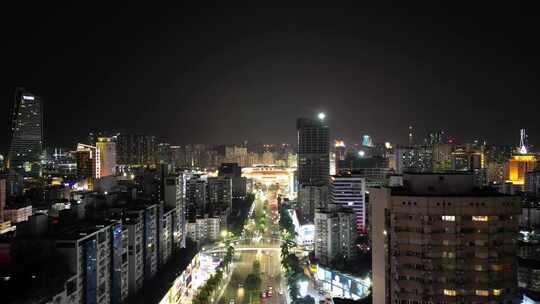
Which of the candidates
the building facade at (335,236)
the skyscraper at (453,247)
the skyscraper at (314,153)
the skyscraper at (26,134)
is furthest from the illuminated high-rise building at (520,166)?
the skyscraper at (26,134)

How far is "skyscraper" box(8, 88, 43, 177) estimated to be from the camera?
79.8 ft

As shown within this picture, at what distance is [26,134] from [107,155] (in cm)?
488

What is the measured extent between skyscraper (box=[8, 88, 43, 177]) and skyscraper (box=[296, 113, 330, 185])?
14.6 meters

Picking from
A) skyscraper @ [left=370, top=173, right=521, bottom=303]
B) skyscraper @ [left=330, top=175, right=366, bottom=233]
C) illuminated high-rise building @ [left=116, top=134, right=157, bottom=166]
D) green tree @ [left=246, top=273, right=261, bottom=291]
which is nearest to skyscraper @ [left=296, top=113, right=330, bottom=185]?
skyscraper @ [left=330, top=175, right=366, bottom=233]

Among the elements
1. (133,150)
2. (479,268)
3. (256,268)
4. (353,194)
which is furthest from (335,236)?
(133,150)

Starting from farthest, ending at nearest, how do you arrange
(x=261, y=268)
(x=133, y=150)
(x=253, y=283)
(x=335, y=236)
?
(x=133, y=150)
(x=261, y=268)
(x=335, y=236)
(x=253, y=283)

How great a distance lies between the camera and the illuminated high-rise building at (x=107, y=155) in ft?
82.0

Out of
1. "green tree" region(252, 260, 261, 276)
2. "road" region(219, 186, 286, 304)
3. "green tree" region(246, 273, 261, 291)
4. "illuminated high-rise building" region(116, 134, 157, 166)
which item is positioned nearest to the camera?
"road" region(219, 186, 286, 304)

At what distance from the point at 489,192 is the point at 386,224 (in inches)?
55.5

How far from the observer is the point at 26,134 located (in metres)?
25.7

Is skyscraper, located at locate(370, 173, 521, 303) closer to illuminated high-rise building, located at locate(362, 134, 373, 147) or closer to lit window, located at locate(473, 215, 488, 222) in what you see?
lit window, located at locate(473, 215, 488, 222)

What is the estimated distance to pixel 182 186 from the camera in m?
12.5

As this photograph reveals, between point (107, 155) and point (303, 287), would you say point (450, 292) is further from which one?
point (107, 155)

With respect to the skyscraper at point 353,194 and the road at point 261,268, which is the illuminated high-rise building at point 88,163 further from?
the skyscraper at point 353,194
